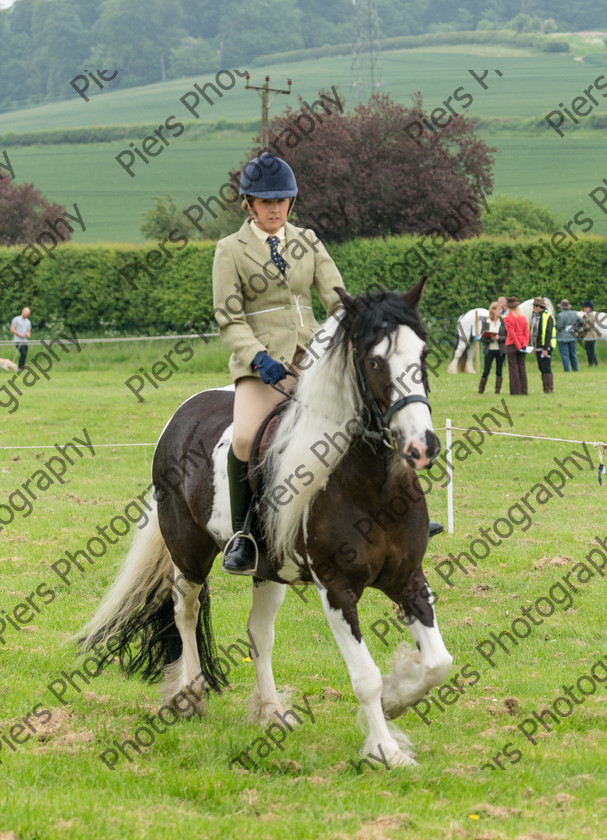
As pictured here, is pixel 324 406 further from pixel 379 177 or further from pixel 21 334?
pixel 379 177

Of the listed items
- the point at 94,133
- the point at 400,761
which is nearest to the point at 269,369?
the point at 400,761

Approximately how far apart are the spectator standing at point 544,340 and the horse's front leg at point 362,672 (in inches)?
648

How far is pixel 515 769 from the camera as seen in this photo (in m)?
4.57

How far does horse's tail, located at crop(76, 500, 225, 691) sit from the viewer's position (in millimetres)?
6203

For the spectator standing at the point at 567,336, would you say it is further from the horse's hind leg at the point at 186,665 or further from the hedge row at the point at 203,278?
the horse's hind leg at the point at 186,665

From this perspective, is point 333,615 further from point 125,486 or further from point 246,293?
point 125,486

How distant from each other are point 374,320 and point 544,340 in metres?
17.3

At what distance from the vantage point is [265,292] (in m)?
5.33

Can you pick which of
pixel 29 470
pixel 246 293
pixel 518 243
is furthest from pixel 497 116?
pixel 246 293

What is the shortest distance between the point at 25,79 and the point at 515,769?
127661mm

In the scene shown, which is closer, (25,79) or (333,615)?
(333,615)

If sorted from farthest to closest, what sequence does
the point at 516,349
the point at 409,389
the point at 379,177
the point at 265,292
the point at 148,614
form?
the point at 379,177 → the point at 516,349 → the point at 148,614 → the point at 265,292 → the point at 409,389

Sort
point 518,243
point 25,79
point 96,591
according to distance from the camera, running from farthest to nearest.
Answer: point 25,79 → point 518,243 → point 96,591

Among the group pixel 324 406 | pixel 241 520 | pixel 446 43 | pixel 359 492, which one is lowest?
pixel 446 43
